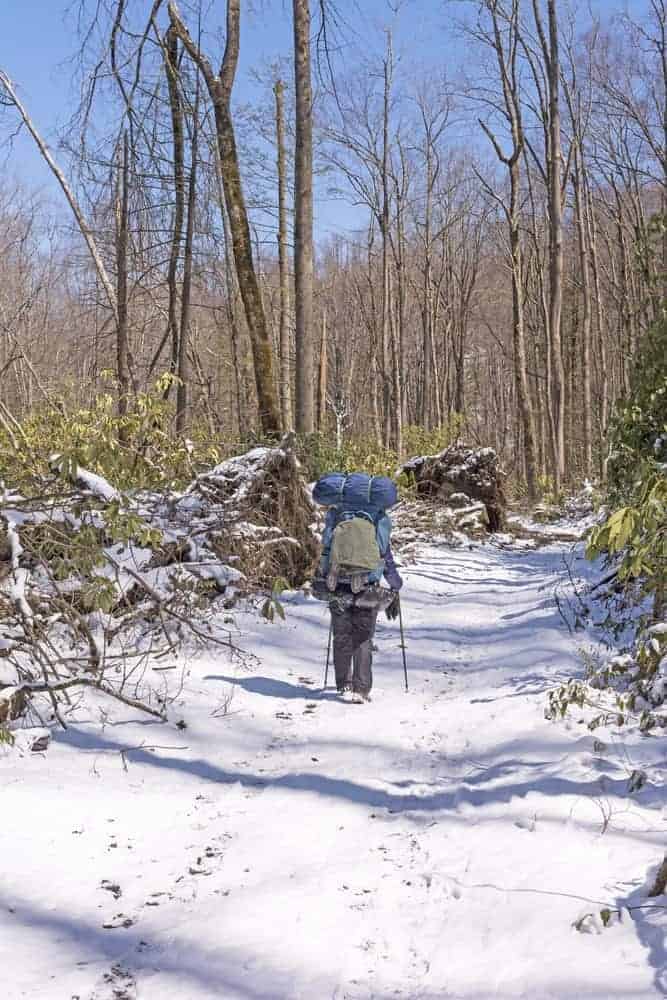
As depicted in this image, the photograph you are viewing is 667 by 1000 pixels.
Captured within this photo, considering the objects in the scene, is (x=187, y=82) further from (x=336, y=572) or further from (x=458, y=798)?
(x=458, y=798)

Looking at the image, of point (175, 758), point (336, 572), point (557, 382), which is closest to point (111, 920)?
point (175, 758)

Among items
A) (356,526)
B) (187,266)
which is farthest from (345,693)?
(187,266)

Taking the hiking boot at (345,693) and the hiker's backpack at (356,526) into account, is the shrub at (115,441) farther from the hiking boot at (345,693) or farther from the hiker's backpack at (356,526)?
the hiking boot at (345,693)

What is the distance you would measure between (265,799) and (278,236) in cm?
1932

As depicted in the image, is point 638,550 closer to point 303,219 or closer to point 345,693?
point 345,693

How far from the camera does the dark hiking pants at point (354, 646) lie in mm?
6023

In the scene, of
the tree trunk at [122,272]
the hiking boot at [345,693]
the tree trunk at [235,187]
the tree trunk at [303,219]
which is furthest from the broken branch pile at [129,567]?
the tree trunk at [122,272]

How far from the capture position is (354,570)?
6.02m

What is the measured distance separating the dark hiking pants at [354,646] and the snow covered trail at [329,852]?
0.77 feet

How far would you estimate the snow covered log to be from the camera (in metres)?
15.2

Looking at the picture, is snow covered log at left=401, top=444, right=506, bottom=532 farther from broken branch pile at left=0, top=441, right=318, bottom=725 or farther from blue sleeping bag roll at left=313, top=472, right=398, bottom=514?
blue sleeping bag roll at left=313, top=472, right=398, bottom=514

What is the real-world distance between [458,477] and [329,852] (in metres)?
12.1

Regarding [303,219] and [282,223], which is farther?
[282,223]

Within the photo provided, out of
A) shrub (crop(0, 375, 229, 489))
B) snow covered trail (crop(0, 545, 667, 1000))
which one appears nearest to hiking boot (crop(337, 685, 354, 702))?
snow covered trail (crop(0, 545, 667, 1000))
